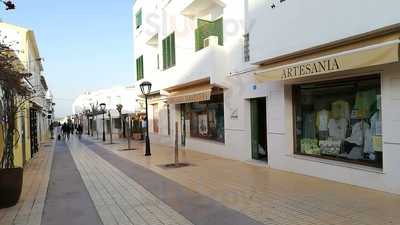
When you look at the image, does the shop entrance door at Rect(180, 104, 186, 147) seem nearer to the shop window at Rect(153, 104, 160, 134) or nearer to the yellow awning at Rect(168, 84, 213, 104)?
the yellow awning at Rect(168, 84, 213, 104)

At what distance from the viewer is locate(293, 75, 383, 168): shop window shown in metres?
8.42

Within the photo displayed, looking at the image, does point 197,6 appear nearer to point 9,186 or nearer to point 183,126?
point 183,126

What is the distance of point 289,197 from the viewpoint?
303 inches

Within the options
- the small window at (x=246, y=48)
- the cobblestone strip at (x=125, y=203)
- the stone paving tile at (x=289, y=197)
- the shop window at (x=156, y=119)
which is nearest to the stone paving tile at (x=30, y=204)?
the cobblestone strip at (x=125, y=203)

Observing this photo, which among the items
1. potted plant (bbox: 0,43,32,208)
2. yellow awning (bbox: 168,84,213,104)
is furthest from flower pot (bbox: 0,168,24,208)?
yellow awning (bbox: 168,84,213,104)

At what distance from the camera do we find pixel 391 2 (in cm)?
703

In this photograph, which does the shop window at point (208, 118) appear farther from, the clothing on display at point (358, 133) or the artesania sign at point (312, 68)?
the clothing on display at point (358, 133)

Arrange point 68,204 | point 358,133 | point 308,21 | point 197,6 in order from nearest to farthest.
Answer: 1. point 68,204
2. point 358,133
3. point 308,21
4. point 197,6

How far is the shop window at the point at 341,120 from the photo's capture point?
8422 millimetres

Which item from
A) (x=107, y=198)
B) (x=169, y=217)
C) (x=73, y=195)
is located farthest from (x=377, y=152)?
(x=73, y=195)

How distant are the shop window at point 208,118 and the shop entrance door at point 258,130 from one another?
105 inches

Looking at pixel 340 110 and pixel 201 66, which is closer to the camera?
pixel 340 110

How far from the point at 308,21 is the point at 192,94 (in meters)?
8.14

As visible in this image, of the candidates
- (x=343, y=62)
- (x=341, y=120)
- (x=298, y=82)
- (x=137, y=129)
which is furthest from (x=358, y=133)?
(x=137, y=129)
